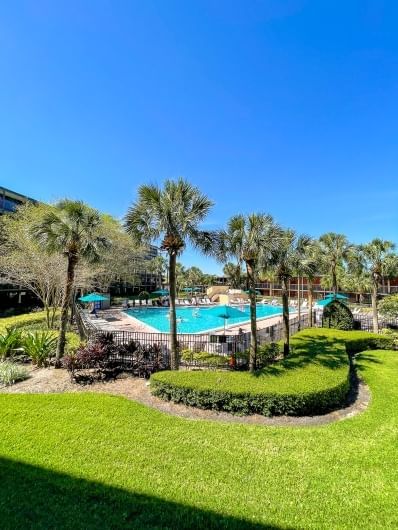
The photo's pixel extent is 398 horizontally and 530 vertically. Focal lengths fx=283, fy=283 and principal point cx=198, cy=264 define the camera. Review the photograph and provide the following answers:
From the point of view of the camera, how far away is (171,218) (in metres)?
9.96

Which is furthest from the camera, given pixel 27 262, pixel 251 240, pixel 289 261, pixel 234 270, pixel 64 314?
pixel 27 262

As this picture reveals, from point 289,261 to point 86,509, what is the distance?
471 inches

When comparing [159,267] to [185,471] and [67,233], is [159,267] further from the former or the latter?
[185,471]

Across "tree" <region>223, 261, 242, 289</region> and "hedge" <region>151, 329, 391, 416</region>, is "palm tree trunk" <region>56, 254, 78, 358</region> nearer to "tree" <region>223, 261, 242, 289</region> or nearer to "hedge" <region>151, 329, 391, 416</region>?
"hedge" <region>151, 329, 391, 416</region>

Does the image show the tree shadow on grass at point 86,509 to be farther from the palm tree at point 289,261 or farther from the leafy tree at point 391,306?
the leafy tree at point 391,306

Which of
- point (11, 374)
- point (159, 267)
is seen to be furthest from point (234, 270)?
point (159, 267)

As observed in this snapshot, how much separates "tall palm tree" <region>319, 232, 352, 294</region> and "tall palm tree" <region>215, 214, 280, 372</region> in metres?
13.2

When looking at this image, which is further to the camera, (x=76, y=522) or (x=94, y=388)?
(x=94, y=388)

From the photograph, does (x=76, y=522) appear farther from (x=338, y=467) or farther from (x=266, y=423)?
(x=266, y=423)

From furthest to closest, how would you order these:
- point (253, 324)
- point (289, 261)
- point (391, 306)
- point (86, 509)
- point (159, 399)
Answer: point (391, 306) < point (289, 261) < point (253, 324) < point (159, 399) < point (86, 509)

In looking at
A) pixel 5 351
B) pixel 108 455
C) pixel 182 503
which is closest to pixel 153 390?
pixel 108 455

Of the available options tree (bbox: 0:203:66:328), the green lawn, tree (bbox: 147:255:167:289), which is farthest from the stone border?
tree (bbox: 147:255:167:289)

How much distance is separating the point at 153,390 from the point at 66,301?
5465 millimetres

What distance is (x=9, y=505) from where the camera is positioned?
12.5 ft
